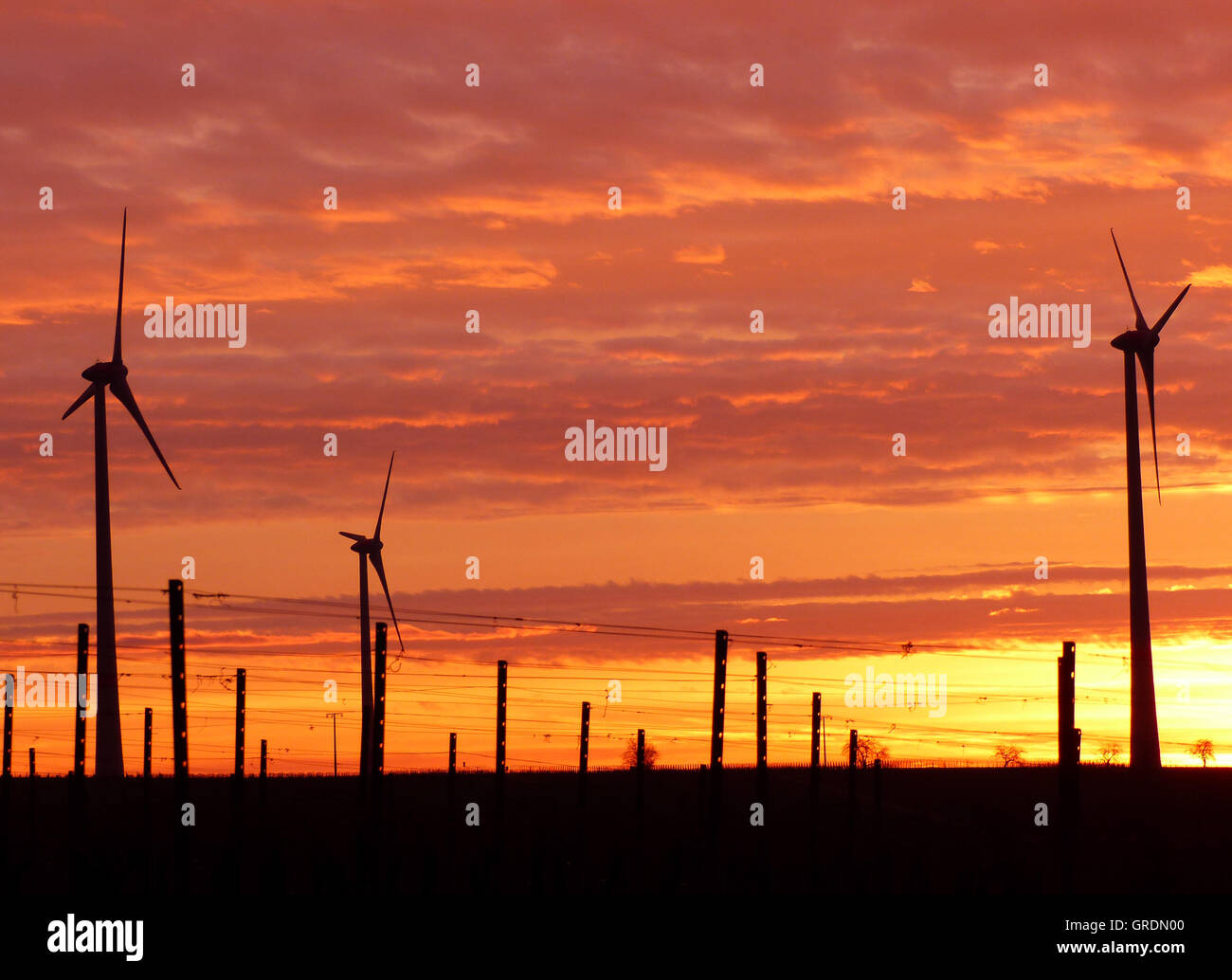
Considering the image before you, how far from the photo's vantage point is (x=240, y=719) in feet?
234

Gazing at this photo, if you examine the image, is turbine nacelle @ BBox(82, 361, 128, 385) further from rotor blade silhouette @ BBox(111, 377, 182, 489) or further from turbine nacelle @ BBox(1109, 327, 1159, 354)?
turbine nacelle @ BBox(1109, 327, 1159, 354)

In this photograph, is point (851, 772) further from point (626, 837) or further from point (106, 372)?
point (106, 372)

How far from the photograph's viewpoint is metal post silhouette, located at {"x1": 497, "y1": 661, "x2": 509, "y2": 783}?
73750mm

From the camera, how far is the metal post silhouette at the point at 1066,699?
6103 cm

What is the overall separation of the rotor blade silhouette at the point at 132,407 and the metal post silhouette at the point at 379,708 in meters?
37.8

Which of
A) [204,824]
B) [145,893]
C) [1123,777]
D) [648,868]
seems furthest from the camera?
[1123,777]

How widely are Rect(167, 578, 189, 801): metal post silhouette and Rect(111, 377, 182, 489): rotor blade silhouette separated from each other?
149 feet

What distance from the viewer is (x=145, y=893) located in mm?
55219
